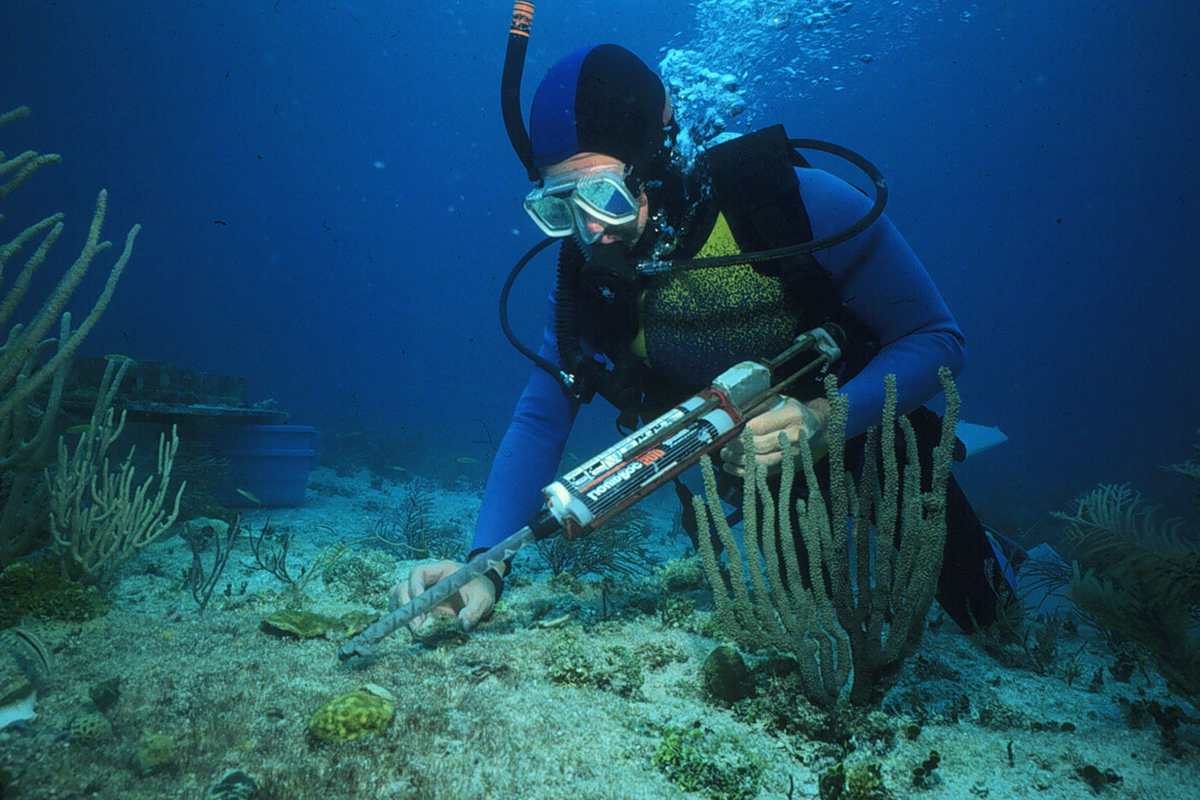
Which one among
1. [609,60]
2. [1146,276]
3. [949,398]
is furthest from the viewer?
[1146,276]

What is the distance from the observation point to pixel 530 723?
158 centimetres

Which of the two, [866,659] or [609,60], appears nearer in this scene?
[866,659]

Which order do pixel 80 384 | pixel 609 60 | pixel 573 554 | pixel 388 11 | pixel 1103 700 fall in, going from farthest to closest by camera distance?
pixel 388 11, pixel 80 384, pixel 573 554, pixel 609 60, pixel 1103 700

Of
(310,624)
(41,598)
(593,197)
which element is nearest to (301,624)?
(310,624)

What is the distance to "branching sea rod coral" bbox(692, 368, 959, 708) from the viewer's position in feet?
5.46

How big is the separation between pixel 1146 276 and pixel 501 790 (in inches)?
4739

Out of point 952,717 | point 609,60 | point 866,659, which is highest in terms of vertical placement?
point 609,60

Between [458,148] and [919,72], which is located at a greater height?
[458,148]

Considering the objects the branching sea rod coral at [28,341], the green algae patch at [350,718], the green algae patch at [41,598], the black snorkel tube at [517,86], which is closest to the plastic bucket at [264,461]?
the branching sea rod coral at [28,341]

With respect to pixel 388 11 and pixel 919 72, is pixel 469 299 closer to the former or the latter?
pixel 388 11

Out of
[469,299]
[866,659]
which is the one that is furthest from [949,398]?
[469,299]

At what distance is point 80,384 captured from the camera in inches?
254

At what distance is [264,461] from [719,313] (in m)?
7.34

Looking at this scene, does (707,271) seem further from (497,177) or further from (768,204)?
(497,177)
